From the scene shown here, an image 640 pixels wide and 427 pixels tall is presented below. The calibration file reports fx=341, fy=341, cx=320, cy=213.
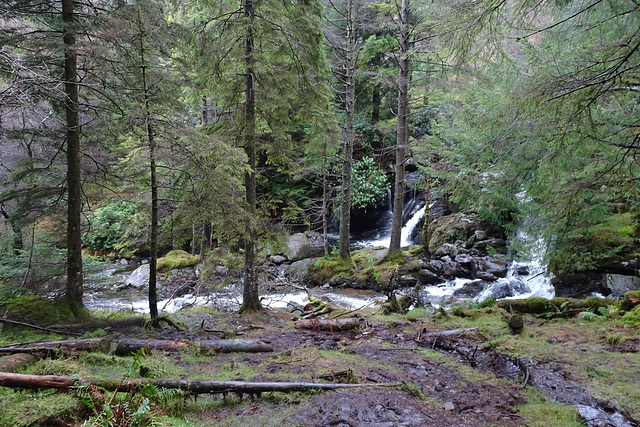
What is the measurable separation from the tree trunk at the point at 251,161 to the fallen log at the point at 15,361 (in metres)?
4.30

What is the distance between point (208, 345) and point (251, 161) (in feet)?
13.9

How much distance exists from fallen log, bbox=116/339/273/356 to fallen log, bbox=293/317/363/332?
1.84 meters

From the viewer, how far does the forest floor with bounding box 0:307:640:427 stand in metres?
3.11

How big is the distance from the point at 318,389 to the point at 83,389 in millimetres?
2172

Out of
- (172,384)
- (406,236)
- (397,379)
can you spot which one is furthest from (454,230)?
(172,384)

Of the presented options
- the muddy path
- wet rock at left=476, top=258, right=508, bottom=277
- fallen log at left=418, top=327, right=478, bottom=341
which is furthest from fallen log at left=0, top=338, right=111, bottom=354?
wet rock at left=476, top=258, right=508, bottom=277

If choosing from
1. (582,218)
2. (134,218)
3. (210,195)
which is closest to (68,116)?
(134,218)

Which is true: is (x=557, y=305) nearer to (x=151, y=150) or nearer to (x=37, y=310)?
(x=151, y=150)

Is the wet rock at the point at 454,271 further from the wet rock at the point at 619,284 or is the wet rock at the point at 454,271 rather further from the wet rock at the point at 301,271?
the wet rock at the point at 301,271

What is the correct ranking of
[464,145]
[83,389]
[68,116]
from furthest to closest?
[464,145]
[68,116]
[83,389]

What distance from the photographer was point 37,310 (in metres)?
6.57

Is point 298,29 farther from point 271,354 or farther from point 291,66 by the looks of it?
point 271,354

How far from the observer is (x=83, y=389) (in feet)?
8.20

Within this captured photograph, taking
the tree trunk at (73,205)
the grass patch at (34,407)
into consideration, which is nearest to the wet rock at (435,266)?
the tree trunk at (73,205)
